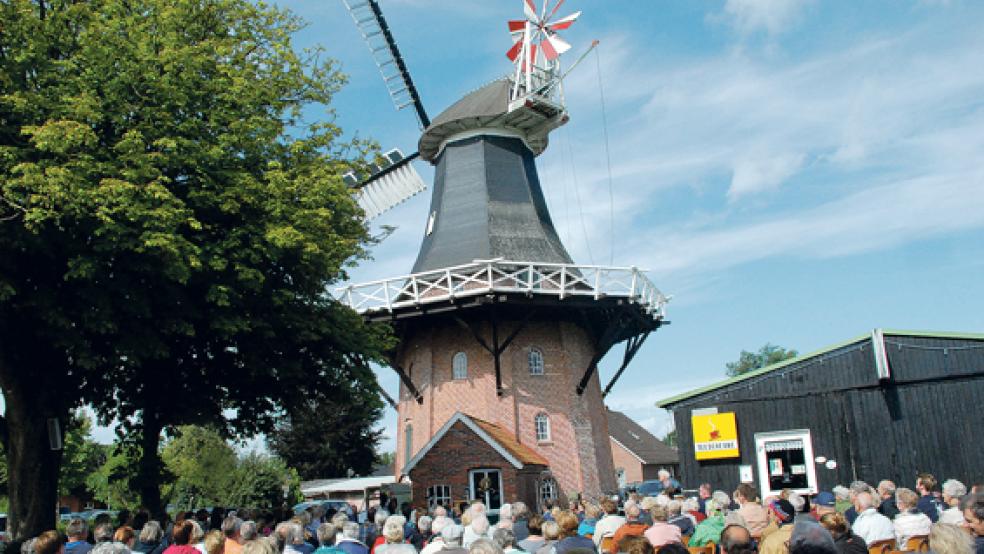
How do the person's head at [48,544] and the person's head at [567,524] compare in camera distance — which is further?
the person's head at [567,524]

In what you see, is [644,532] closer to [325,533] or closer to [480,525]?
[480,525]

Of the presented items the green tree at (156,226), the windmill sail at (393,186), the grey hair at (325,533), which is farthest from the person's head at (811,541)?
the windmill sail at (393,186)

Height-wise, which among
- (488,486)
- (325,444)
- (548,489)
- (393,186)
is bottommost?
(548,489)

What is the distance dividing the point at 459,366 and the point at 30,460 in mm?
13920

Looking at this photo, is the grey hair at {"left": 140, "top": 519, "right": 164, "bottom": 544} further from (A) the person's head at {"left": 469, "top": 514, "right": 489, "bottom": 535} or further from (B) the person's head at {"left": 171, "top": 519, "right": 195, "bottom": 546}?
(A) the person's head at {"left": 469, "top": 514, "right": 489, "bottom": 535}

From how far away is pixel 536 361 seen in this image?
26.4 meters

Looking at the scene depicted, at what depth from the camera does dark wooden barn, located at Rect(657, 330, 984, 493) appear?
17.5m

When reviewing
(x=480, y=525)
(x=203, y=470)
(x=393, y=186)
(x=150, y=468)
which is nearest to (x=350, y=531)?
(x=480, y=525)

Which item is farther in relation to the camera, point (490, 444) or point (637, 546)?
point (490, 444)

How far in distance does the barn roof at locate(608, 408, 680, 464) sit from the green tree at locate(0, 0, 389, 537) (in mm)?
37134

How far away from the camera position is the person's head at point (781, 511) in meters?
8.36

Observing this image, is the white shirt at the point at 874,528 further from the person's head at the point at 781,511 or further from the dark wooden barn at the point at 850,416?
the dark wooden barn at the point at 850,416

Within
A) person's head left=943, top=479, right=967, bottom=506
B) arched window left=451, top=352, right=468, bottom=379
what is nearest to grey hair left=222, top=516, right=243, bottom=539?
person's head left=943, top=479, right=967, bottom=506

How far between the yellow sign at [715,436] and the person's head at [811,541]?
630 inches
